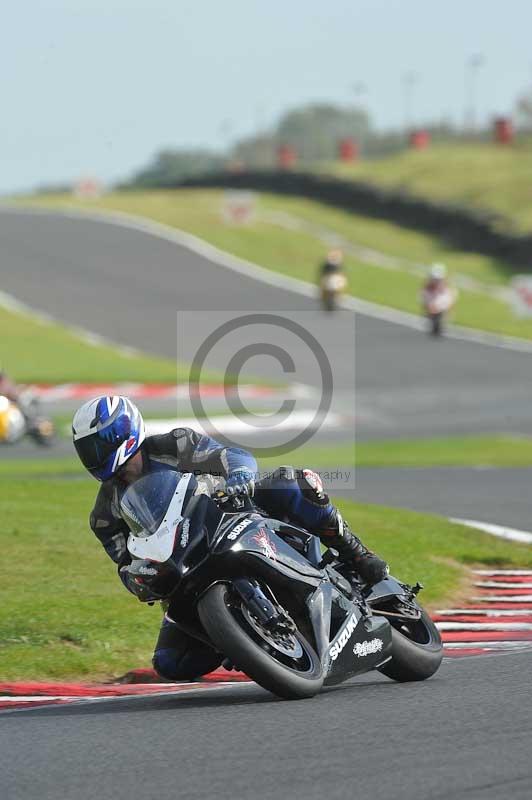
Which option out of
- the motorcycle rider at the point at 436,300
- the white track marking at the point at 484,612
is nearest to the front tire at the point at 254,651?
the white track marking at the point at 484,612

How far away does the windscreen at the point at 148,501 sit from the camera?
586 cm

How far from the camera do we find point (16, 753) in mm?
5273

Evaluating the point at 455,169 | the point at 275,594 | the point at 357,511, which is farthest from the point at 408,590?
the point at 455,169

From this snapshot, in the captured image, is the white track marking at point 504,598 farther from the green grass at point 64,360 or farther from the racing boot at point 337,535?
the green grass at point 64,360

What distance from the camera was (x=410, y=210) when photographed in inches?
1882

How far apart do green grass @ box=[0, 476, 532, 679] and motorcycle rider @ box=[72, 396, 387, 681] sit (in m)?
0.93

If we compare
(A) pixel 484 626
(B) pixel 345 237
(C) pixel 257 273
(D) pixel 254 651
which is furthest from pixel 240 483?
(B) pixel 345 237

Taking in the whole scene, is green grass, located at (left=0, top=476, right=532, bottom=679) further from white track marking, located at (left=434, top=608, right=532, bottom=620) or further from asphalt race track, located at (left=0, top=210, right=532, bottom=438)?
asphalt race track, located at (left=0, top=210, right=532, bottom=438)

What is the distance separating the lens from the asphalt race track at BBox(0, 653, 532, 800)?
15.3 feet

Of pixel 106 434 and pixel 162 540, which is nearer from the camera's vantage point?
pixel 162 540

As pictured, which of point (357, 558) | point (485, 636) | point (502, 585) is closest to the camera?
point (357, 558)

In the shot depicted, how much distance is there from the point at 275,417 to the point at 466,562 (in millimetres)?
12983

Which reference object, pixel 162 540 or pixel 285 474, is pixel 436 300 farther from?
pixel 162 540

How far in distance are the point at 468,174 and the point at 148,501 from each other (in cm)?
4667
